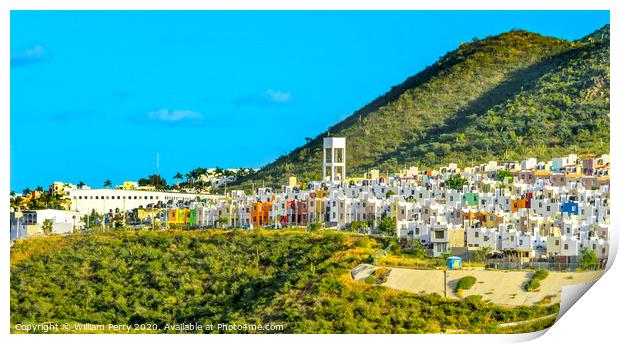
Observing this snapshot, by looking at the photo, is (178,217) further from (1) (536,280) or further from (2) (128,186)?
(1) (536,280)

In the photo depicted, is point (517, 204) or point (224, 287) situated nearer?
point (224, 287)

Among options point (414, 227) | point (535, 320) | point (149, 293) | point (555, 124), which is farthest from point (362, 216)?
point (555, 124)

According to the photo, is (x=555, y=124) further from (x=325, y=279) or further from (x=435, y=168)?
(x=325, y=279)

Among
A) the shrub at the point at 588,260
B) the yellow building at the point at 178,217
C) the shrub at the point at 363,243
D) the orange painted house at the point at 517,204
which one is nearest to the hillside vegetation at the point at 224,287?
the shrub at the point at 363,243

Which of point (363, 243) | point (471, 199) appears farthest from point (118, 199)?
point (363, 243)

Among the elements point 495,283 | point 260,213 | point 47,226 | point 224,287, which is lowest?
point 224,287

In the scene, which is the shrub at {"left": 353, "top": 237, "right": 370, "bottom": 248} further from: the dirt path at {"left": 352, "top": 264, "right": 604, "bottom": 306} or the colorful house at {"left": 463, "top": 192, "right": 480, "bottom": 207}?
the colorful house at {"left": 463, "top": 192, "right": 480, "bottom": 207}

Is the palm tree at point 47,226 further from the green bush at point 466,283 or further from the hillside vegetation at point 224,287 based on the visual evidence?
the green bush at point 466,283

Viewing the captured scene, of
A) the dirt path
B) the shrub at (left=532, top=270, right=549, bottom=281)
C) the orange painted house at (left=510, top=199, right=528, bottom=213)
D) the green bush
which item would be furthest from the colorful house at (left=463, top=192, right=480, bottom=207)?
the green bush
